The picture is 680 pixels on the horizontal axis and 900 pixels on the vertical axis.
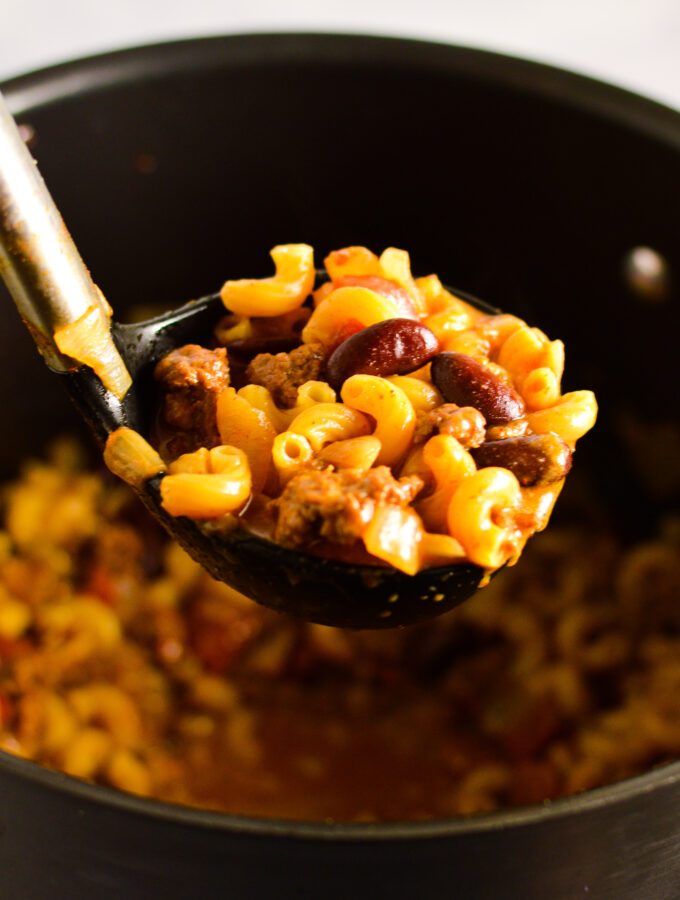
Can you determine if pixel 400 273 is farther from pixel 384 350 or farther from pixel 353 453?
pixel 353 453

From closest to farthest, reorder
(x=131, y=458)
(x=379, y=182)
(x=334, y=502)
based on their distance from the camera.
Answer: (x=334, y=502) < (x=131, y=458) < (x=379, y=182)

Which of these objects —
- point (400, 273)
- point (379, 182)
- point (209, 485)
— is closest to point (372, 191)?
point (379, 182)

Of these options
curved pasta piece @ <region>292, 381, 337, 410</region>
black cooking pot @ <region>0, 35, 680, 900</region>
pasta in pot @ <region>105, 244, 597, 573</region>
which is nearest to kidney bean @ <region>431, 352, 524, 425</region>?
pasta in pot @ <region>105, 244, 597, 573</region>

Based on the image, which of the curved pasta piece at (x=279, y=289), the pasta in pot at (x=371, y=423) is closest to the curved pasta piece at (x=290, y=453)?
the pasta in pot at (x=371, y=423)

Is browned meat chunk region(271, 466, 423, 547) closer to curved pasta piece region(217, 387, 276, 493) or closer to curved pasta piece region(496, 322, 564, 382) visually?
curved pasta piece region(217, 387, 276, 493)

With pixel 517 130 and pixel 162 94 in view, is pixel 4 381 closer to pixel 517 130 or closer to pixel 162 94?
pixel 162 94

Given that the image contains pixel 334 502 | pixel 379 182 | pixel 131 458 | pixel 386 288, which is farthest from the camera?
pixel 379 182

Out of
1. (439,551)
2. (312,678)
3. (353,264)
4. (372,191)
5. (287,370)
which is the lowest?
(312,678)

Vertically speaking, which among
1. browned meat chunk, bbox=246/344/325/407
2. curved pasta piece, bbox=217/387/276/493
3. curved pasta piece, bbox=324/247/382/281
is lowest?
curved pasta piece, bbox=217/387/276/493
